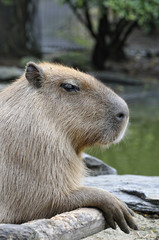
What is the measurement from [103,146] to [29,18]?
42.5 feet

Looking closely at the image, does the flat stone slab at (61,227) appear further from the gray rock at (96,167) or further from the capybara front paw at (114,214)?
Result: the gray rock at (96,167)

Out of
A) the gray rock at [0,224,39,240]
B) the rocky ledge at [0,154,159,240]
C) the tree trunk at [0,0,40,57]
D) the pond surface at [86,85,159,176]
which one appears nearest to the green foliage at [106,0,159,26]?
the pond surface at [86,85,159,176]

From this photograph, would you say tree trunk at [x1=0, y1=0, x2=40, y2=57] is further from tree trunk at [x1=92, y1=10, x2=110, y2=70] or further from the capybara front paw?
the capybara front paw

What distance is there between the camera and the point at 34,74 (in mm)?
3189

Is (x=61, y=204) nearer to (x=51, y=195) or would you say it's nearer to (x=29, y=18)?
(x=51, y=195)

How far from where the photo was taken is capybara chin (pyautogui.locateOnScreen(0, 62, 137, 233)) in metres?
3.00

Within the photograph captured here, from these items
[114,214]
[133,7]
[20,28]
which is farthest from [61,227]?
[20,28]

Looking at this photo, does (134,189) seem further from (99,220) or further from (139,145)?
(139,145)

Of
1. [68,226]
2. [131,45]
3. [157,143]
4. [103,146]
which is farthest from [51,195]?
[131,45]

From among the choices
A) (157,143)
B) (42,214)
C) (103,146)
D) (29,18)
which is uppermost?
(29,18)

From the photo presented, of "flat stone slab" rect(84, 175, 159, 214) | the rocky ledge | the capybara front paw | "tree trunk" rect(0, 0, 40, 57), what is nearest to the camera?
the rocky ledge

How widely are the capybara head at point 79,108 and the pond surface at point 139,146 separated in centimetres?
148

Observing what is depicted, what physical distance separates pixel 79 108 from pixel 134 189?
121cm

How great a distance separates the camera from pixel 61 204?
2994mm
